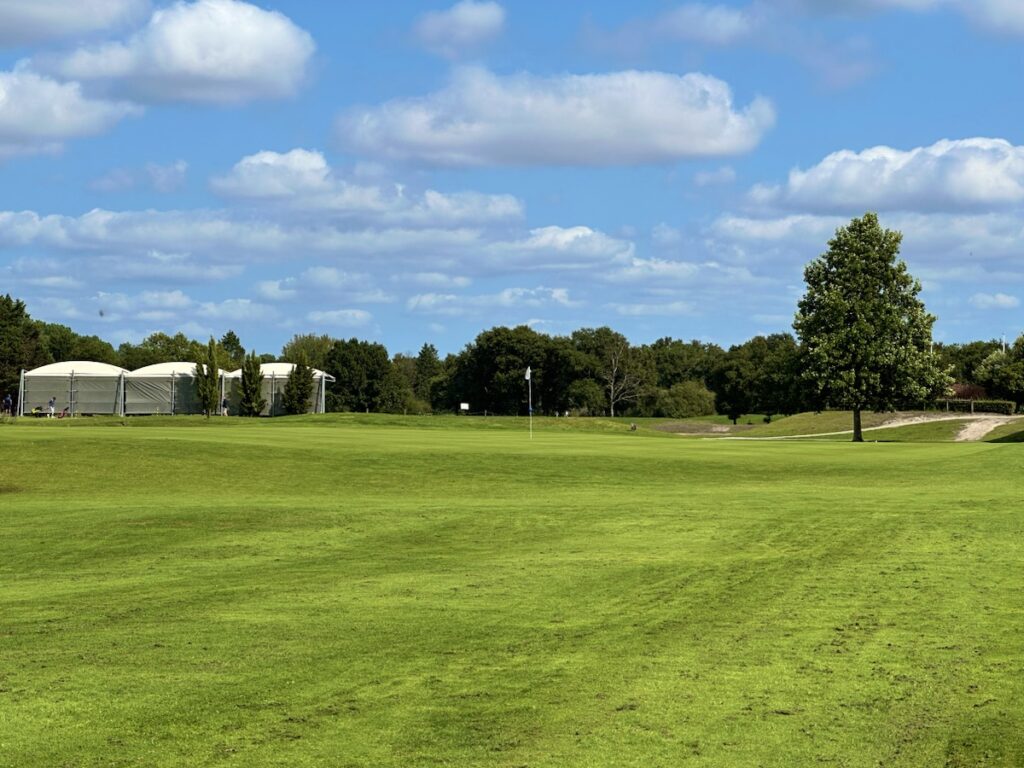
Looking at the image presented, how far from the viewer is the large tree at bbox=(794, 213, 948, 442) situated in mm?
80688

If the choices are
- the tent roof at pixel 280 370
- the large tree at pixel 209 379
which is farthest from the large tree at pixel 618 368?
the large tree at pixel 209 379

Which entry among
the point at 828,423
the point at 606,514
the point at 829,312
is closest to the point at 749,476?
the point at 606,514

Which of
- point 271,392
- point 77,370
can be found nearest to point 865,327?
point 271,392

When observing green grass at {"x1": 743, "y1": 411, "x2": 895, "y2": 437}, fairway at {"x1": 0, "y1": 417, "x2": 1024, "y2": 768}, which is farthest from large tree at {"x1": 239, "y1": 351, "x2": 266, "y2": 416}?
fairway at {"x1": 0, "y1": 417, "x2": 1024, "y2": 768}

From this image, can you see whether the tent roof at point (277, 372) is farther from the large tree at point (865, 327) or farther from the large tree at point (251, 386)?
the large tree at point (865, 327)

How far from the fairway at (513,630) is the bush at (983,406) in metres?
86.5

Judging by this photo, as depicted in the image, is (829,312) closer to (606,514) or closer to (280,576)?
(606,514)

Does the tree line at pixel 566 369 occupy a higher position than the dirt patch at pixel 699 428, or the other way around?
the tree line at pixel 566 369

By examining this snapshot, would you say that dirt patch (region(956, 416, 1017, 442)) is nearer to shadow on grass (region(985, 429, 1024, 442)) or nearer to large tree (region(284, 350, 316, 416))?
shadow on grass (region(985, 429, 1024, 442))

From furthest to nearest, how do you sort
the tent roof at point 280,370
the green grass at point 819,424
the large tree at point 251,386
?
the tent roof at point 280,370 < the large tree at point 251,386 < the green grass at point 819,424

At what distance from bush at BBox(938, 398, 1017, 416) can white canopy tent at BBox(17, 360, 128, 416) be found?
83.5 metres

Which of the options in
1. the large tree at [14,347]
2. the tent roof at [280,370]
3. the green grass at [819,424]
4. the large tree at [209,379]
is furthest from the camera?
the large tree at [14,347]

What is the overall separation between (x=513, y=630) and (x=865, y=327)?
71.7m

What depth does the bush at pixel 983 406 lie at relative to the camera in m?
110
